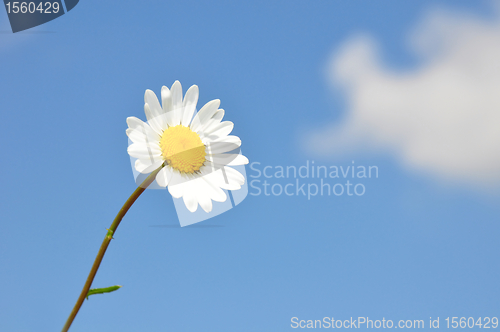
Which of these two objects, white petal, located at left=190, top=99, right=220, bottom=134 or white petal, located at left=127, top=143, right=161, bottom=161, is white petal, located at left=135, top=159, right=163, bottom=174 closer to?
white petal, located at left=127, top=143, right=161, bottom=161

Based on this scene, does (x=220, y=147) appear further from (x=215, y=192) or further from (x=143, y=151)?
(x=143, y=151)

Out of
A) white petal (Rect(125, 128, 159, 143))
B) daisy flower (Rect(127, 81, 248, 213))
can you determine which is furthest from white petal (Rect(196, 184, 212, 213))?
white petal (Rect(125, 128, 159, 143))

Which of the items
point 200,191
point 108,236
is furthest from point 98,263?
point 200,191

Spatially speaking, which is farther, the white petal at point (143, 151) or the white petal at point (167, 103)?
the white petal at point (167, 103)

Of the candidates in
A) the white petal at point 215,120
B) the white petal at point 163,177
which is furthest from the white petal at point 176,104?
Answer: the white petal at point 163,177

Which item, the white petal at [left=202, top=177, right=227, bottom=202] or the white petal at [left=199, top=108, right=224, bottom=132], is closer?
the white petal at [left=202, top=177, right=227, bottom=202]

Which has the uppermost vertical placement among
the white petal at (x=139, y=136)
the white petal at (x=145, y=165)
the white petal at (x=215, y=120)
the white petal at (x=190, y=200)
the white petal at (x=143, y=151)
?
the white petal at (x=215, y=120)

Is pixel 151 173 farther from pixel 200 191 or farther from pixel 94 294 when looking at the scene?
pixel 94 294

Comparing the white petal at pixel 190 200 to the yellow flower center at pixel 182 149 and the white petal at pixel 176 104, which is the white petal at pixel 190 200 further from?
the white petal at pixel 176 104
